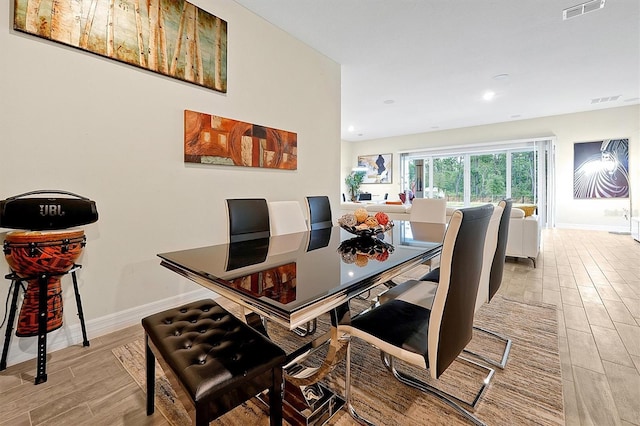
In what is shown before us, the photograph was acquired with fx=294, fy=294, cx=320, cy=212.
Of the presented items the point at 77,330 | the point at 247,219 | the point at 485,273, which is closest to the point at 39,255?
the point at 77,330

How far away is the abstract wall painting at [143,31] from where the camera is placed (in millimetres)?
1877

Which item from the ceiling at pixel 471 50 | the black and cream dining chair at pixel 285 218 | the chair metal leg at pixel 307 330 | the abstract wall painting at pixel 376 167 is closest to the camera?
the chair metal leg at pixel 307 330

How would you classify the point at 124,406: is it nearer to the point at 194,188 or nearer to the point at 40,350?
the point at 40,350

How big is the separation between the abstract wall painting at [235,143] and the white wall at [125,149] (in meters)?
0.08

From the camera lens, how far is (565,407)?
141 cm

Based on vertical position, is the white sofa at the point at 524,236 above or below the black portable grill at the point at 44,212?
below

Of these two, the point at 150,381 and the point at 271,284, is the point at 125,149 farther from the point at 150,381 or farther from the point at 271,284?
the point at 271,284

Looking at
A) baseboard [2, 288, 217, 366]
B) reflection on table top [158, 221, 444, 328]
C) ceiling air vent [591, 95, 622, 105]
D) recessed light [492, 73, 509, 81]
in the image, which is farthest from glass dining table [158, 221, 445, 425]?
ceiling air vent [591, 95, 622, 105]

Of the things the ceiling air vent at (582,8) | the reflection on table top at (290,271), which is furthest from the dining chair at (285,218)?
the ceiling air vent at (582,8)

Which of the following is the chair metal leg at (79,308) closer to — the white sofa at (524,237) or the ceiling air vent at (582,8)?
the white sofa at (524,237)

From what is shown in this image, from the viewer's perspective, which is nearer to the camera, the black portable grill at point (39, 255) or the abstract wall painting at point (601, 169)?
the black portable grill at point (39, 255)

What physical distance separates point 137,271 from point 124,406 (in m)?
1.11

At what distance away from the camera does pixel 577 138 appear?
679cm

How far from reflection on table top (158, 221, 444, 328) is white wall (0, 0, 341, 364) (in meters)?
0.97
